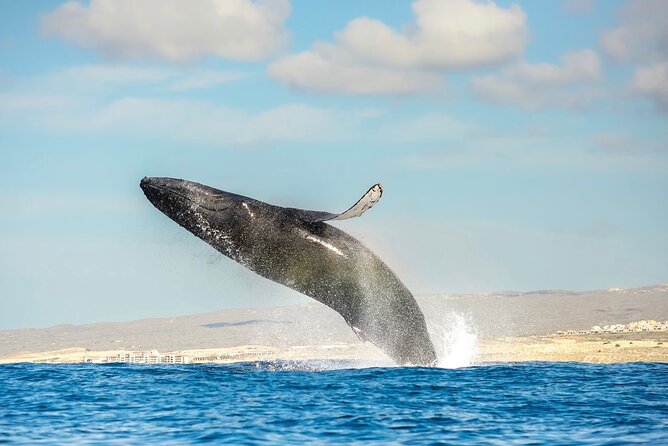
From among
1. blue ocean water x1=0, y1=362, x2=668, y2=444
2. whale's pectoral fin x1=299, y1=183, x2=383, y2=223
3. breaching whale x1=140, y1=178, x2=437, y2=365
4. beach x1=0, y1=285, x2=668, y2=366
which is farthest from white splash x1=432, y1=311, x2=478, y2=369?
beach x1=0, y1=285, x2=668, y2=366

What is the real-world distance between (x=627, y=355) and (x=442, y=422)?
2407 centimetres

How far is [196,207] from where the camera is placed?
22.3m

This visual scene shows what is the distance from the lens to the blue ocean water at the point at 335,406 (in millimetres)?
15117

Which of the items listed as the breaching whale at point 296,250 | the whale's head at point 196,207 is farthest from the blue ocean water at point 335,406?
the whale's head at point 196,207

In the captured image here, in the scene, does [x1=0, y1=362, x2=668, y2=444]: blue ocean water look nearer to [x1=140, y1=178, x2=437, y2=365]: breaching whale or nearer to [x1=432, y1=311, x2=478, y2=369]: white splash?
[x1=140, y1=178, x2=437, y2=365]: breaching whale

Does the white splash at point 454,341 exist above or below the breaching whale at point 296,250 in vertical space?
below

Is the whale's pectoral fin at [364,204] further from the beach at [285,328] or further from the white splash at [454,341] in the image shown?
the beach at [285,328]

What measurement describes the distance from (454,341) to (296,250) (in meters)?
9.01

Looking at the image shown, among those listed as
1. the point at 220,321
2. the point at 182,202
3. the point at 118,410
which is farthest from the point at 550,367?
the point at 220,321

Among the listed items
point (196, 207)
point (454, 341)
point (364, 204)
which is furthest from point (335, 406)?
point (454, 341)

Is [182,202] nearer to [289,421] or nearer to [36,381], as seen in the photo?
[36,381]

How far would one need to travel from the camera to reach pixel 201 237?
888 inches

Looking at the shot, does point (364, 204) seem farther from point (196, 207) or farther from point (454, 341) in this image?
point (454, 341)

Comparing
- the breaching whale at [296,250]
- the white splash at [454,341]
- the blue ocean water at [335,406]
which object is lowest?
the blue ocean water at [335,406]
